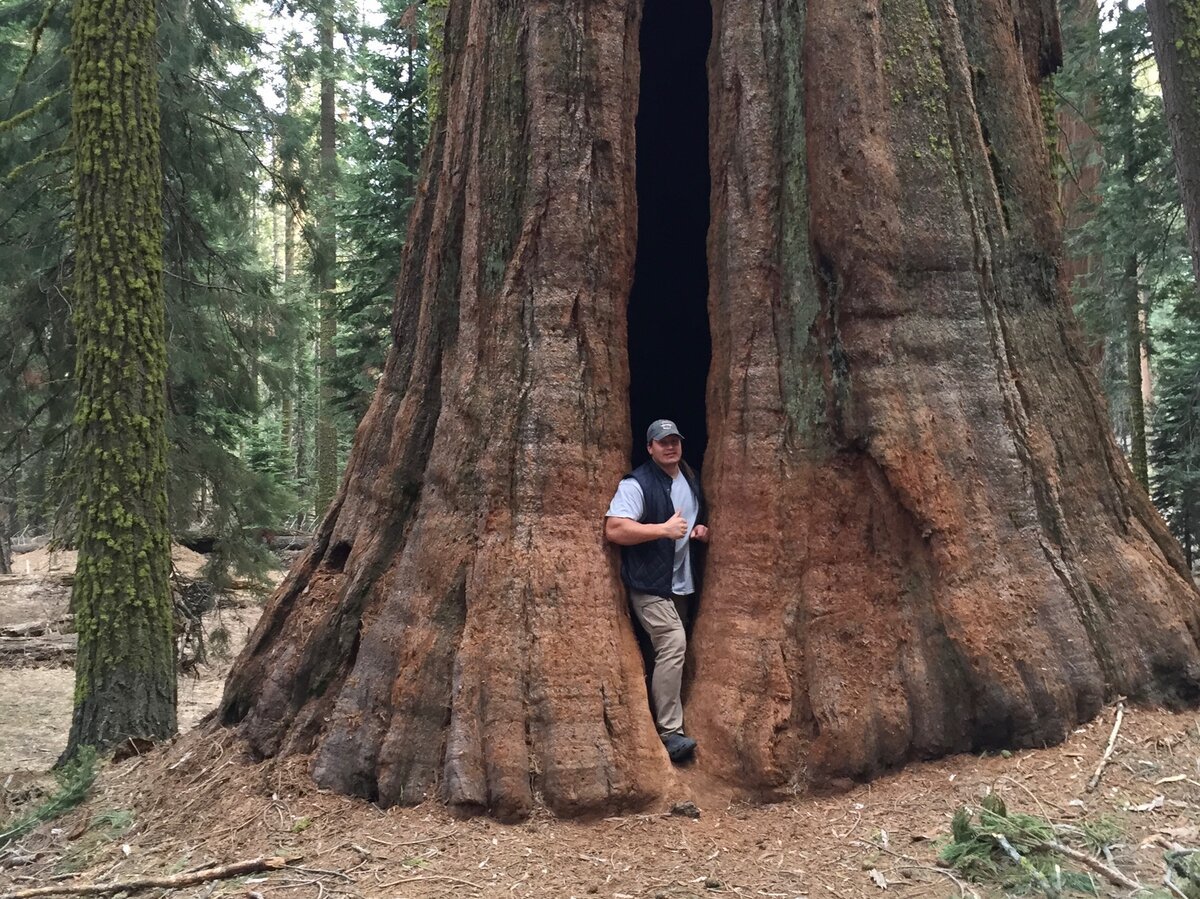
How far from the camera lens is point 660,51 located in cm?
834

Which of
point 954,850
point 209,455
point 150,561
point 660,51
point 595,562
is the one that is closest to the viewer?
point 954,850

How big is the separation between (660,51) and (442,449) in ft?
15.6

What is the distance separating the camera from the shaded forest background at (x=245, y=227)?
10477 millimetres

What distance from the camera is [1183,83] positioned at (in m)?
8.66

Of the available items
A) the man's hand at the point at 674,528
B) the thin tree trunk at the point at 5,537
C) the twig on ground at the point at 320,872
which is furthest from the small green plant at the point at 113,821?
the thin tree trunk at the point at 5,537

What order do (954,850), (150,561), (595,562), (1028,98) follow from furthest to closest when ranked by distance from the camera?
1. (150,561)
2. (1028,98)
3. (595,562)
4. (954,850)

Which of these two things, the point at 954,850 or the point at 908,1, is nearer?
the point at 954,850

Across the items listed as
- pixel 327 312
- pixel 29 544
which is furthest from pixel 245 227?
pixel 29 544

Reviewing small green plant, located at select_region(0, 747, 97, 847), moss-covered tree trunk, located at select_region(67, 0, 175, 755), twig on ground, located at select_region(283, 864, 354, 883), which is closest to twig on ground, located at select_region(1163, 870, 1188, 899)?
twig on ground, located at select_region(283, 864, 354, 883)

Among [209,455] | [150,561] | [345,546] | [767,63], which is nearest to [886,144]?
[767,63]

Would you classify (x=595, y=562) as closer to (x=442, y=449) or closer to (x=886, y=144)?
(x=442, y=449)

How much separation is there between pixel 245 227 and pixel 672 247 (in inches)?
470

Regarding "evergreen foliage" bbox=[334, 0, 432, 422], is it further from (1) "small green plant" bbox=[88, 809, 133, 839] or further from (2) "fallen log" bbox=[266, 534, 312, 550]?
(1) "small green plant" bbox=[88, 809, 133, 839]

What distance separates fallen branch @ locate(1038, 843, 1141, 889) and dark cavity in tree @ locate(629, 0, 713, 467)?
5.02 meters
